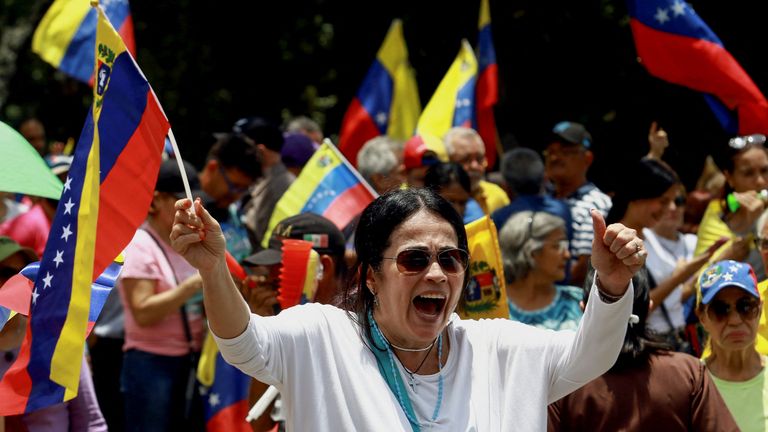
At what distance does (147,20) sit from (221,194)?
8.63 meters

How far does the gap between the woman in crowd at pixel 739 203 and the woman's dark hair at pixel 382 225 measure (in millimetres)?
3202

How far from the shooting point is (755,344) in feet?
17.4

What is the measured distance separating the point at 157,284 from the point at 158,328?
0.24 meters

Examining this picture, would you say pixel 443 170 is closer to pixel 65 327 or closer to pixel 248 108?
pixel 65 327

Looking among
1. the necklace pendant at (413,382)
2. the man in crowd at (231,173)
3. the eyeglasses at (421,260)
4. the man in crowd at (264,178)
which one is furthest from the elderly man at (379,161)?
the necklace pendant at (413,382)

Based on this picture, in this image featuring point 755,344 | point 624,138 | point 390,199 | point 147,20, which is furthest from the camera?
point 147,20

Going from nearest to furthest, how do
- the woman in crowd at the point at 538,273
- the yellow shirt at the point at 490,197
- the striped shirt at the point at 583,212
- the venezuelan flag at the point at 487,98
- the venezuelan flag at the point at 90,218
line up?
1. the venezuelan flag at the point at 90,218
2. the woman in crowd at the point at 538,273
3. the striped shirt at the point at 583,212
4. the yellow shirt at the point at 490,197
5. the venezuelan flag at the point at 487,98

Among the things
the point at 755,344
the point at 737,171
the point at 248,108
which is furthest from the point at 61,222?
the point at 248,108

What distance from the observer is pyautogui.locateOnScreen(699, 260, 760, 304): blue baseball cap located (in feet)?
16.9

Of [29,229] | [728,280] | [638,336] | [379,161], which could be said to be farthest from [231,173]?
[638,336]

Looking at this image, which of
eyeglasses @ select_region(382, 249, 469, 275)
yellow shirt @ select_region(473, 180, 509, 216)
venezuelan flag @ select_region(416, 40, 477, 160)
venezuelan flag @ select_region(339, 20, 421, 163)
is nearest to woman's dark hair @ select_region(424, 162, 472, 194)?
yellow shirt @ select_region(473, 180, 509, 216)

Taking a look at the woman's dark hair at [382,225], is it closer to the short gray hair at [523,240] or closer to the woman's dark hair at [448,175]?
the short gray hair at [523,240]

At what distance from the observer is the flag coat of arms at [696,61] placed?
7719 millimetres

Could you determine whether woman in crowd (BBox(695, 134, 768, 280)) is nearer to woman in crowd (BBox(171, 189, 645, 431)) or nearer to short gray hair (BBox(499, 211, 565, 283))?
short gray hair (BBox(499, 211, 565, 283))
